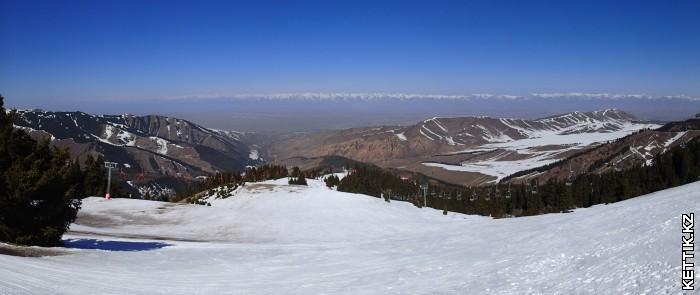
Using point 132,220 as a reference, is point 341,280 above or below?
above

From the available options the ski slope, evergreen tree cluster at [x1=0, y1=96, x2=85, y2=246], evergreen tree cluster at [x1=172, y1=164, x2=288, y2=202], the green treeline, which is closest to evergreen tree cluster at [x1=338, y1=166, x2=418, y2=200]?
the green treeline

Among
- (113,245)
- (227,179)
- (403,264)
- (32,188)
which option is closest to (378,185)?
(227,179)

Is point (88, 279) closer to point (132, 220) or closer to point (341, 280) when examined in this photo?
point (341, 280)

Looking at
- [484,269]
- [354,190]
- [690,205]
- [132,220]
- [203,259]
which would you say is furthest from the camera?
[354,190]

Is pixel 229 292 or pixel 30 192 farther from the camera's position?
pixel 30 192

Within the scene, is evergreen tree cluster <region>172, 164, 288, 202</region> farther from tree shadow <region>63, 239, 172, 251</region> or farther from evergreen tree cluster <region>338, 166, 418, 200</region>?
tree shadow <region>63, 239, 172, 251</region>

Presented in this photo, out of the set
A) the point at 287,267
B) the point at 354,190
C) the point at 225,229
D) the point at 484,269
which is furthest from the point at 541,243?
the point at 354,190

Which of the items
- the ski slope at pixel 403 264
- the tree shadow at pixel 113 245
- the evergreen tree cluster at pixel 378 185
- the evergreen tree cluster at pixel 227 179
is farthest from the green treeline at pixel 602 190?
the tree shadow at pixel 113 245
